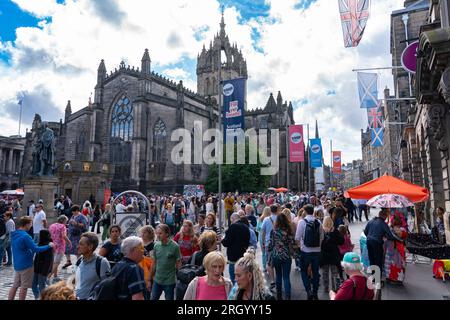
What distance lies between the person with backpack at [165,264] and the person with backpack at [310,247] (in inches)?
101

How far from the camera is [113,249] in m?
4.80

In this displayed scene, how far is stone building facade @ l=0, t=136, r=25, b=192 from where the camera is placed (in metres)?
58.9

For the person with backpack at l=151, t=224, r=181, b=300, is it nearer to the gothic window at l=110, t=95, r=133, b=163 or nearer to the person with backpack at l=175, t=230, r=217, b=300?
the person with backpack at l=175, t=230, r=217, b=300

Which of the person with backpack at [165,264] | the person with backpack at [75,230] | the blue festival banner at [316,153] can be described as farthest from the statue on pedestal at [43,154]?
the blue festival banner at [316,153]

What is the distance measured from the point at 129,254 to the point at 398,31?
28569 millimetres

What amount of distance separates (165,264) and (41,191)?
500 inches

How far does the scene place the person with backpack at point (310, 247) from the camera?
5844mm

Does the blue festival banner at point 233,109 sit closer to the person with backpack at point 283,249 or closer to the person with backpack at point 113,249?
the person with backpack at point 283,249

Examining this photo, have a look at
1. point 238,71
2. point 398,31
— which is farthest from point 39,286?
point 238,71

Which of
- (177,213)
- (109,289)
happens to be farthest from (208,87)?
(109,289)

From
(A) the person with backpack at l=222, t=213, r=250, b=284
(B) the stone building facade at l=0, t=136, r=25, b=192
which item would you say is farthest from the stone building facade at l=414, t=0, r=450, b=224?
(B) the stone building facade at l=0, t=136, r=25, b=192

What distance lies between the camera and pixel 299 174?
64500 mm

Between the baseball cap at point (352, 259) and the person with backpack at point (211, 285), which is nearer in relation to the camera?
the person with backpack at point (211, 285)
